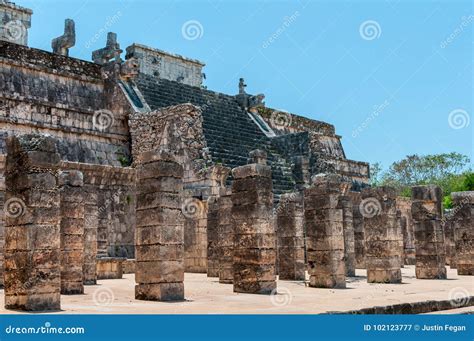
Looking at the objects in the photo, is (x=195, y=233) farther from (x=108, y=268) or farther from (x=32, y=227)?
(x=32, y=227)

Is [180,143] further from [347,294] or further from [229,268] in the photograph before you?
[347,294]

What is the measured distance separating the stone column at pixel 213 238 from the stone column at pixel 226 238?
181cm

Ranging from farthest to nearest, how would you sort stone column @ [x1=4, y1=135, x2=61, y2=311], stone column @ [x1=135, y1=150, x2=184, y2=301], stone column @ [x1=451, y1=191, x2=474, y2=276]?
stone column @ [x1=451, y1=191, x2=474, y2=276]
stone column @ [x1=135, y1=150, x2=184, y2=301]
stone column @ [x1=4, y1=135, x2=61, y2=311]

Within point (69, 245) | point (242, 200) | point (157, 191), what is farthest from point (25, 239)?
point (242, 200)

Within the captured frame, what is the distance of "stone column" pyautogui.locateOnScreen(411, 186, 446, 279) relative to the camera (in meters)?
16.5

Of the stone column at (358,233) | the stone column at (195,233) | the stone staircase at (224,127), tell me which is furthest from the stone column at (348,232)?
the stone column at (195,233)

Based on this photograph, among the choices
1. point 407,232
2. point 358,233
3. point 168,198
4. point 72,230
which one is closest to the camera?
point 168,198

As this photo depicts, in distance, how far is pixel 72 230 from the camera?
12344 millimetres

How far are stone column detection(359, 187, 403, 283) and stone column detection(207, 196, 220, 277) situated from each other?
13.1 feet

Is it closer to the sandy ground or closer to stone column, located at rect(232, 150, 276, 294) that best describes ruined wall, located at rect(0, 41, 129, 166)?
the sandy ground

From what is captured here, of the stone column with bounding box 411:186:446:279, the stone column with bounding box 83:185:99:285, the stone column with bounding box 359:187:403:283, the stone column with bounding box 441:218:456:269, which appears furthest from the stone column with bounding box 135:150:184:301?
the stone column with bounding box 441:218:456:269

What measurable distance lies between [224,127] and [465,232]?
34.5 feet

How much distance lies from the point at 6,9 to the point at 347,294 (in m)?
32.3

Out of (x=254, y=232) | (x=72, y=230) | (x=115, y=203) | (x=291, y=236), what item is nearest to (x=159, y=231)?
(x=254, y=232)
